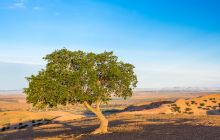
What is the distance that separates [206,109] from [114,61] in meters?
42.4

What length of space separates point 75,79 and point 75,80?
0.11 m

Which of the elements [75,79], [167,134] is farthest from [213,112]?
[75,79]

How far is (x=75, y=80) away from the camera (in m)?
35.0

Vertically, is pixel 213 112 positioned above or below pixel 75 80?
below

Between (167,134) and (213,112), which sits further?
(213,112)

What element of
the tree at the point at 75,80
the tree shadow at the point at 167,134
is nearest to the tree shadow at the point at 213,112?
the tree shadow at the point at 167,134

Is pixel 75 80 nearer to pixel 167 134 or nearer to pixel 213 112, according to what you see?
pixel 167 134

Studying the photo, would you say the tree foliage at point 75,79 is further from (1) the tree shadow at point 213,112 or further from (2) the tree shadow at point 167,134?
(1) the tree shadow at point 213,112

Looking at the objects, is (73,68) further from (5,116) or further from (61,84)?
(5,116)

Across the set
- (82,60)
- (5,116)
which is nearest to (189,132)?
(82,60)

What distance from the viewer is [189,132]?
121 feet

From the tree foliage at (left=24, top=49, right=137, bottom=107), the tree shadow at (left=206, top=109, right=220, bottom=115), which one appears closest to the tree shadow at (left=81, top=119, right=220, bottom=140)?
the tree foliage at (left=24, top=49, right=137, bottom=107)

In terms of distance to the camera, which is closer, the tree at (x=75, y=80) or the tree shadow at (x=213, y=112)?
the tree at (x=75, y=80)

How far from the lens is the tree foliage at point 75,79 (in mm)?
35500
